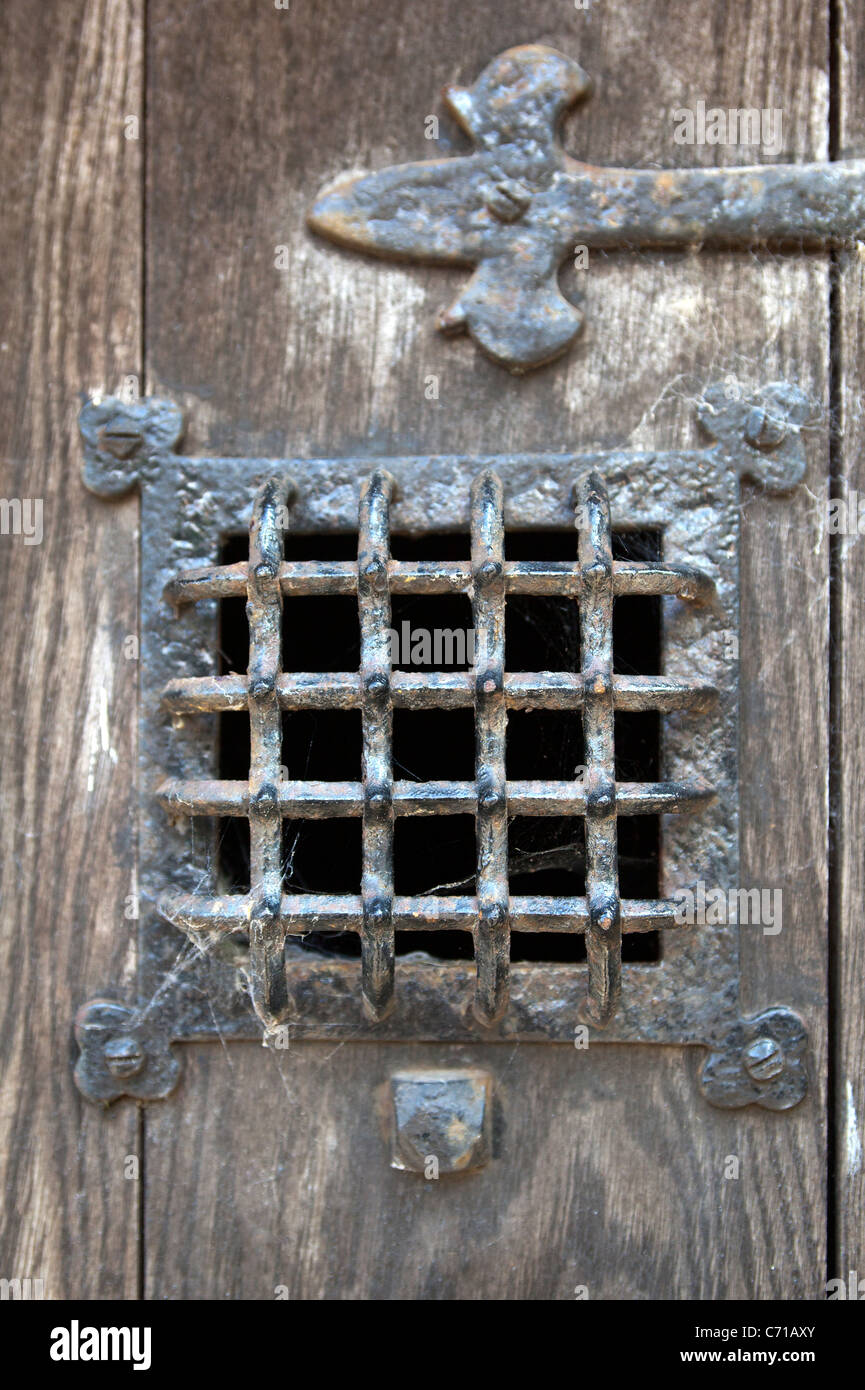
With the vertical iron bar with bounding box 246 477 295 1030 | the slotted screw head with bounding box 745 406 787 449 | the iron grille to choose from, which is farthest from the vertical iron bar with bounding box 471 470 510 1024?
the slotted screw head with bounding box 745 406 787 449

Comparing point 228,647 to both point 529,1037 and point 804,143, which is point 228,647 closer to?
point 529,1037

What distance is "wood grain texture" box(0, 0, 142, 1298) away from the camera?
29.9 inches

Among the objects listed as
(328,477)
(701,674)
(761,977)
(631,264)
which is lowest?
(761,977)

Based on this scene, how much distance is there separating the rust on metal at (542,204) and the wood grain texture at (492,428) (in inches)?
0.9

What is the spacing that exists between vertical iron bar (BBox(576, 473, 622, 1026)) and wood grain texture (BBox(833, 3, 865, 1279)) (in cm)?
21

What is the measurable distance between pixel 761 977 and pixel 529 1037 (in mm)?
174

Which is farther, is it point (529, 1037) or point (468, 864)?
point (468, 864)

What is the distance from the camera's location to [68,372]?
77 cm

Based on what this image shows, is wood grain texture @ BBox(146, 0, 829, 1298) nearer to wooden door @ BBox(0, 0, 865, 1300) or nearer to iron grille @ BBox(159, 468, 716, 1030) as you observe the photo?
wooden door @ BBox(0, 0, 865, 1300)

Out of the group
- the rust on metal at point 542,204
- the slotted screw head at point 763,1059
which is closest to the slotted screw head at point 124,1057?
the slotted screw head at point 763,1059

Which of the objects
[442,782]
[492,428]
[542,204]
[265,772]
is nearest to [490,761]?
[442,782]

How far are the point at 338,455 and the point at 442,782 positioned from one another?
0.27m
